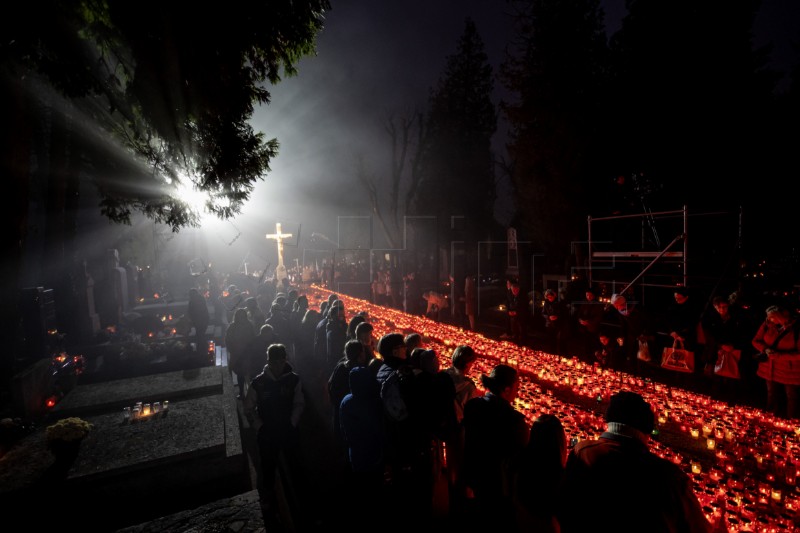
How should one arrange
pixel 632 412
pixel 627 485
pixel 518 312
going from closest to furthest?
1. pixel 627 485
2. pixel 632 412
3. pixel 518 312

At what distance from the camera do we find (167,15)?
5.62m

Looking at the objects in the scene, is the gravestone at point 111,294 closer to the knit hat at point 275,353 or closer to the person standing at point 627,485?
the knit hat at point 275,353

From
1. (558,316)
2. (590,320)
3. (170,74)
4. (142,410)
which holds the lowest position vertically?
(142,410)

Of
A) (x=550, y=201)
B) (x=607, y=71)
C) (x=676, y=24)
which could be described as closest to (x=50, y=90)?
(x=550, y=201)

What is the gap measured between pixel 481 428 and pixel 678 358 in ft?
22.0

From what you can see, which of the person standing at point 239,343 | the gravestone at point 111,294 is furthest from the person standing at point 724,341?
the gravestone at point 111,294

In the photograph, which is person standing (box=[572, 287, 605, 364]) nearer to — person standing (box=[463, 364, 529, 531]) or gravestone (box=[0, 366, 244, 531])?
person standing (box=[463, 364, 529, 531])

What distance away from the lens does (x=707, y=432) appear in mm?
4586

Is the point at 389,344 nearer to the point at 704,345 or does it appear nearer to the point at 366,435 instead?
the point at 366,435

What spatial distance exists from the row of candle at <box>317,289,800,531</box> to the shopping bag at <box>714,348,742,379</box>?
2412mm

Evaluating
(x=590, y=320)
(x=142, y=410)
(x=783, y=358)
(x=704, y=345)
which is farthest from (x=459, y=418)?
(x=704, y=345)

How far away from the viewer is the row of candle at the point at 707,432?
315 cm

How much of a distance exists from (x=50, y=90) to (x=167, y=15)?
2.93m

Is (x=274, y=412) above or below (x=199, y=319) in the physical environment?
below
